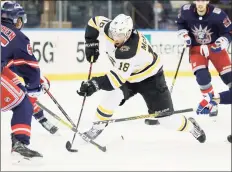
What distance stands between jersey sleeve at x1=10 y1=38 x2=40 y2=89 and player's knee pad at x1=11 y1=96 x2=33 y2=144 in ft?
0.31

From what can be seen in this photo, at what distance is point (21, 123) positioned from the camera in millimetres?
1939

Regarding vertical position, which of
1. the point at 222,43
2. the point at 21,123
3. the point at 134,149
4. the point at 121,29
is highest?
the point at 121,29

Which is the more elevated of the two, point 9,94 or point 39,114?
point 9,94

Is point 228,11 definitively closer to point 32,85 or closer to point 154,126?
point 154,126

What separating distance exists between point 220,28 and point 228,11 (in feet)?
11.0

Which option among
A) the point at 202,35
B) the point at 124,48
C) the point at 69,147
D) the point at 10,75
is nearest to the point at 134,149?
the point at 69,147

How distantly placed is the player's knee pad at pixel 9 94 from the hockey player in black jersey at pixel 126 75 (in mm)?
361

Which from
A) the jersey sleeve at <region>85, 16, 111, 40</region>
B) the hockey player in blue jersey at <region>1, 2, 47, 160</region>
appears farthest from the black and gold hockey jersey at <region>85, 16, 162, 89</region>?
the hockey player in blue jersey at <region>1, 2, 47, 160</region>

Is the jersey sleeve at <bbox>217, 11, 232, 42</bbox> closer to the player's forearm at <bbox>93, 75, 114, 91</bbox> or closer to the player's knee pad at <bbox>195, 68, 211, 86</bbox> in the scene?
the player's knee pad at <bbox>195, 68, 211, 86</bbox>

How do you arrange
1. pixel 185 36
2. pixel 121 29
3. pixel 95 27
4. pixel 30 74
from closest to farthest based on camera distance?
pixel 30 74, pixel 121 29, pixel 95 27, pixel 185 36

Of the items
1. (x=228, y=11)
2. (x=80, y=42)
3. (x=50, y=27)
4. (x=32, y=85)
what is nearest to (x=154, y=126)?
(x=32, y=85)

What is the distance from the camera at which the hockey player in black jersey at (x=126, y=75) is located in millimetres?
2172

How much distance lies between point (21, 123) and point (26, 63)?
25 cm

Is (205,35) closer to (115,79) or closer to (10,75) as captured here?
(115,79)
